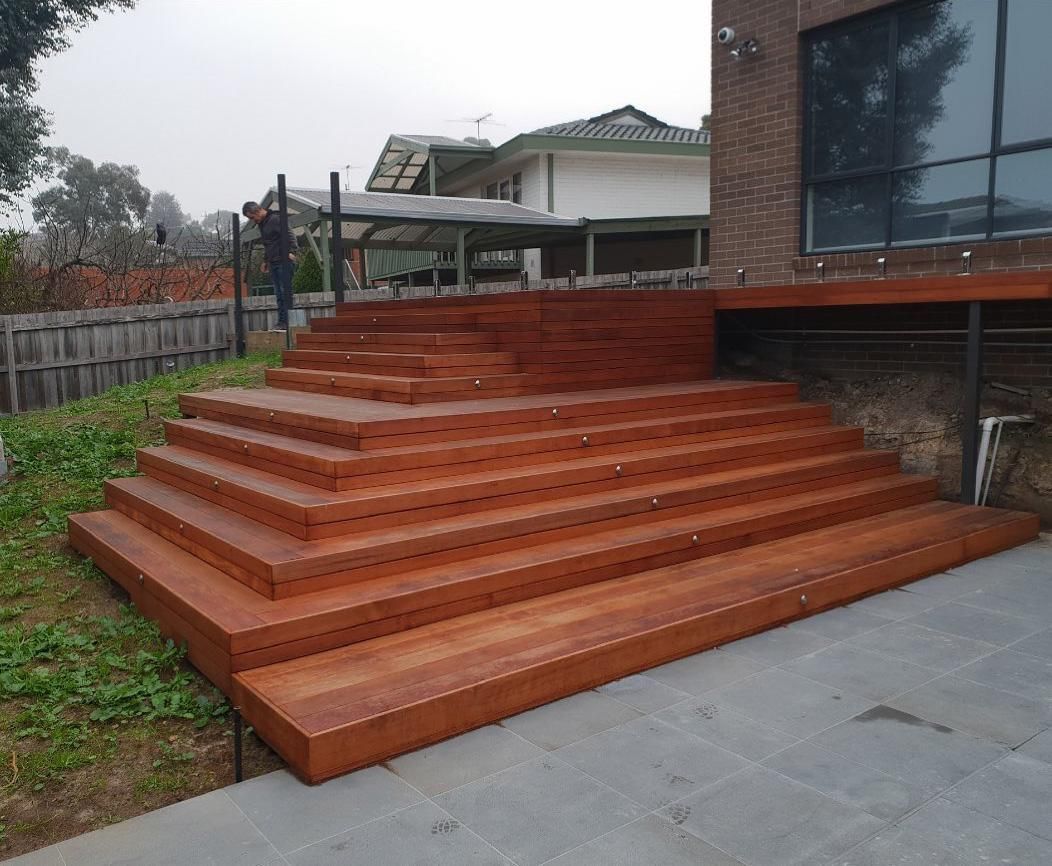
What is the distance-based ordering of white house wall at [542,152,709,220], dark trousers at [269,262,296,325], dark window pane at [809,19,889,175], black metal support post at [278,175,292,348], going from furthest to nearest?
1. white house wall at [542,152,709,220]
2. dark trousers at [269,262,296,325]
3. black metal support post at [278,175,292,348]
4. dark window pane at [809,19,889,175]

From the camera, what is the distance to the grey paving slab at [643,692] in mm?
3205

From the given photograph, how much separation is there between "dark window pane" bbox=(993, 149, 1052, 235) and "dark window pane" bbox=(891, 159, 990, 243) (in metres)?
0.10

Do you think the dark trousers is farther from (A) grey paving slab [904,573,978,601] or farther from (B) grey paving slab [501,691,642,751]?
(B) grey paving slab [501,691,642,751]

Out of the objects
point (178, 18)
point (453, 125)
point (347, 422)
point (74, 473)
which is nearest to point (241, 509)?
point (347, 422)

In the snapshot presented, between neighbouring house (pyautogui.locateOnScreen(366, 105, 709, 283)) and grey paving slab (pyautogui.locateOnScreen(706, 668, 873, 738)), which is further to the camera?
neighbouring house (pyautogui.locateOnScreen(366, 105, 709, 283))

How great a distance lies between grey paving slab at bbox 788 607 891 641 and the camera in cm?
393

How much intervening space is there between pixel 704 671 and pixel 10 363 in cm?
974

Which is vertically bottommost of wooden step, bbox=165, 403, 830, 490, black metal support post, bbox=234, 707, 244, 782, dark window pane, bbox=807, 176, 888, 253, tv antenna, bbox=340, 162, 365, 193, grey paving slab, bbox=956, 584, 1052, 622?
grey paving slab, bbox=956, 584, 1052, 622

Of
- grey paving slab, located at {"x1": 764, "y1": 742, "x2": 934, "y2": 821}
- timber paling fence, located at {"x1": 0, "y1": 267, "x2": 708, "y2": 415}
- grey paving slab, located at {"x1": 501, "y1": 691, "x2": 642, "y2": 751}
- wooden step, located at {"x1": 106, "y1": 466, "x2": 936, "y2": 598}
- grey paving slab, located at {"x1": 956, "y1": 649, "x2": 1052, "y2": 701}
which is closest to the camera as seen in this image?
grey paving slab, located at {"x1": 764, "y1": 742, "x2": 934, "y2": 821}

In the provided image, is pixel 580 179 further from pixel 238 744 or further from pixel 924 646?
pixel 238 744

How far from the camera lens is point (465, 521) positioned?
4.09m

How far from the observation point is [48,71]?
52.7 feet

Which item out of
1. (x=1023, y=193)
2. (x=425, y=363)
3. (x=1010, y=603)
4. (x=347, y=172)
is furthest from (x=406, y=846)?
(x=347, y=172)

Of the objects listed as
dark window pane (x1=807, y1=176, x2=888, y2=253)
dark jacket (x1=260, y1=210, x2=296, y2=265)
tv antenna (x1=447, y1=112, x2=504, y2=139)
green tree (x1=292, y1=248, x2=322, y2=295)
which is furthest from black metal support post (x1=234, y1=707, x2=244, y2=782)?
tv antenna (x1=447, y1=112, x2=504, y2=139)
